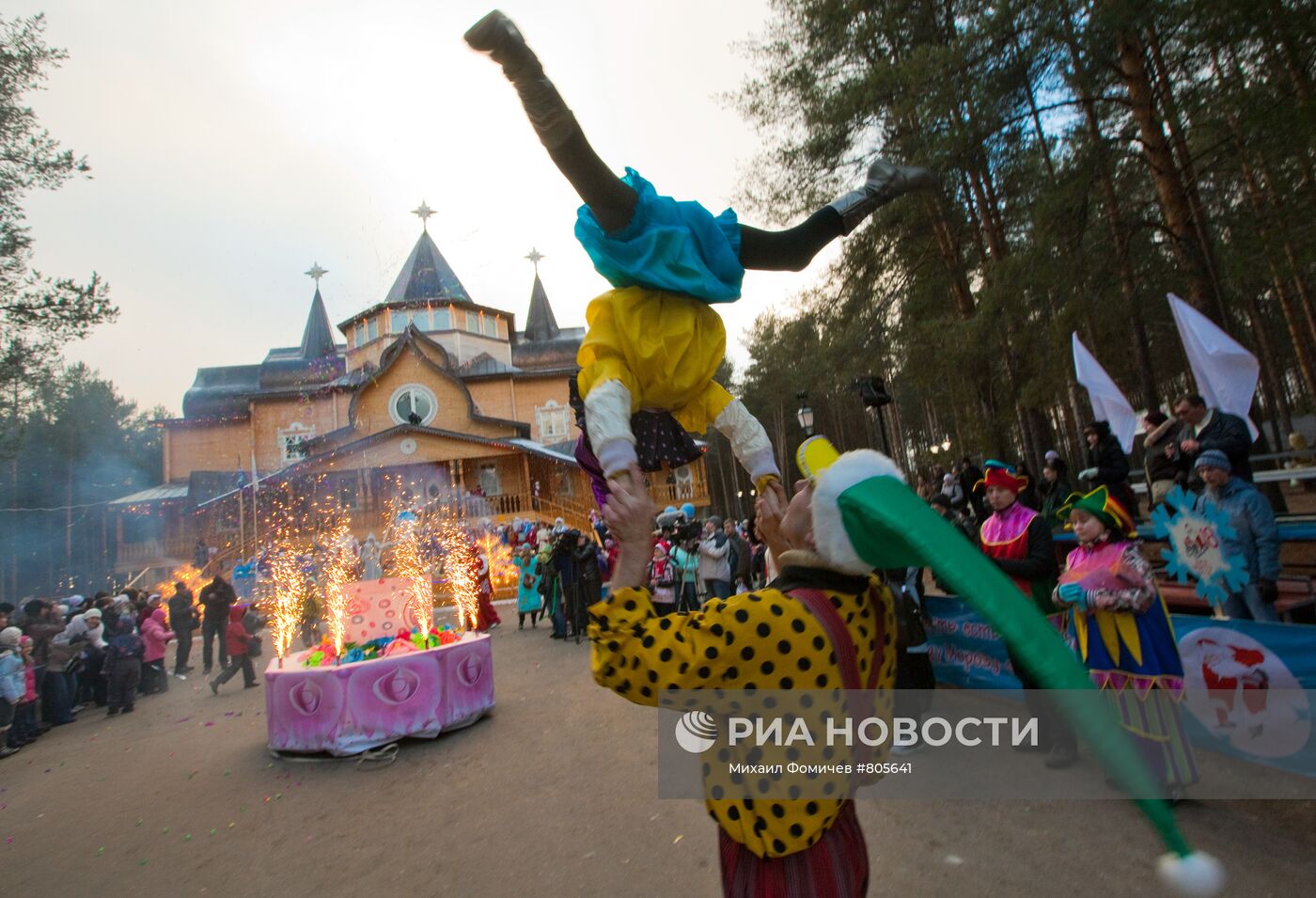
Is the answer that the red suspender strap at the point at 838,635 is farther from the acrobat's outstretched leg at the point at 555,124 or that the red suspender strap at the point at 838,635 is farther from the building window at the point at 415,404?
the building window at the point at 415,404

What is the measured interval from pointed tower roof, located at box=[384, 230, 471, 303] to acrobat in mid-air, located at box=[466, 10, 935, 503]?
1575 inches

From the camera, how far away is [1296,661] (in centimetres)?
423

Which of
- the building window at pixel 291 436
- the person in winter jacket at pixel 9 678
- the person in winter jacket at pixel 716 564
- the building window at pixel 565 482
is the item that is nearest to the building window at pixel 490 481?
the building window at pixel 565 482

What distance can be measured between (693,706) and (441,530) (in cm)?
2037

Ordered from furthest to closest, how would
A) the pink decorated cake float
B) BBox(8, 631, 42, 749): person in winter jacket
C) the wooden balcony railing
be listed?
the wooden balcony railing
BBox(8, 631, 42, 749): person in winter jacket
the pink decorated cake float

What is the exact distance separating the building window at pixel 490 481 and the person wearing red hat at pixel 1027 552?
26.5 meters

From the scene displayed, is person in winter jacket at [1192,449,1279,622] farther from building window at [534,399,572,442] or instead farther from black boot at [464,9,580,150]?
building window at [534,399,572,442]

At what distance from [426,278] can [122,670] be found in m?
35.0

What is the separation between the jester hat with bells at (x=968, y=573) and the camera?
3.57ft

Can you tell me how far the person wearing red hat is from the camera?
16.2 feet

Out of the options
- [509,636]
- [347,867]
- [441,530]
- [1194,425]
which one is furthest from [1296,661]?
[441,530]

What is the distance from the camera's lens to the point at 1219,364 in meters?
7.16

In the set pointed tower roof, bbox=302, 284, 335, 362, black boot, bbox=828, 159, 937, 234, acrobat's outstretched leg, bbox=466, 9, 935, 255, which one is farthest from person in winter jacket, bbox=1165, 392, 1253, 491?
pointed tower roof, bbox=302, 284, 335, 362

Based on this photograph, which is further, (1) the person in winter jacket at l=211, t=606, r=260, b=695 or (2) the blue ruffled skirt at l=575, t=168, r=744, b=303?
(1) the person in winter jacket at l=211, t=606, r=260, b=695
